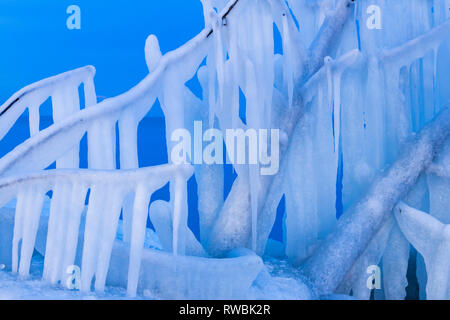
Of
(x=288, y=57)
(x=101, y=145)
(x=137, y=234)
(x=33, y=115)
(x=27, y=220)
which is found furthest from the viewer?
(x=288, y=57)

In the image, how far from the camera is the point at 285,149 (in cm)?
300

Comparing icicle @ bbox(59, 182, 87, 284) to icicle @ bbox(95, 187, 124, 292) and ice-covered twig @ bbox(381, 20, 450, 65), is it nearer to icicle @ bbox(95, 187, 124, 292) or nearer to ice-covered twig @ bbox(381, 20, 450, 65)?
icicle @ bbox(95, 187, 124, 292)

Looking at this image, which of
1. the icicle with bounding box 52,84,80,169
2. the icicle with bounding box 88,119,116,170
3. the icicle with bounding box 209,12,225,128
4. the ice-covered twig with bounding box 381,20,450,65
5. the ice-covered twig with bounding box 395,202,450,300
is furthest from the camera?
the ice-covered twig with bounding box 381,20,450,65

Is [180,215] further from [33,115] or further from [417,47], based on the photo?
[417,47]

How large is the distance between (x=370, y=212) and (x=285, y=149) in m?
0.63

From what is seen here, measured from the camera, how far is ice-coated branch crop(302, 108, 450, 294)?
2807mm

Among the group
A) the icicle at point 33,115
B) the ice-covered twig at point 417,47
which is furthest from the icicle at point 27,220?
the ice-covered twig at point 417,47

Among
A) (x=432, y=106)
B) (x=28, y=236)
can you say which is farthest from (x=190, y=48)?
(x=432, y=106)

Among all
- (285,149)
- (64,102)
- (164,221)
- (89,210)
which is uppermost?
(64,102)

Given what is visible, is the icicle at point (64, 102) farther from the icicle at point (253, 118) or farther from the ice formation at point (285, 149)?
the icicle at point (253, 118)

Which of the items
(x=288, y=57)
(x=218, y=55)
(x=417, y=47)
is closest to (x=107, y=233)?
(x=218, y=55)

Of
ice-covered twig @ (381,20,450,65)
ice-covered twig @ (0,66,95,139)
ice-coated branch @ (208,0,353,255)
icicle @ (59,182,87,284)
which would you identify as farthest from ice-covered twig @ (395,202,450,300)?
ice-covered twig @ (0,66,95,139)
